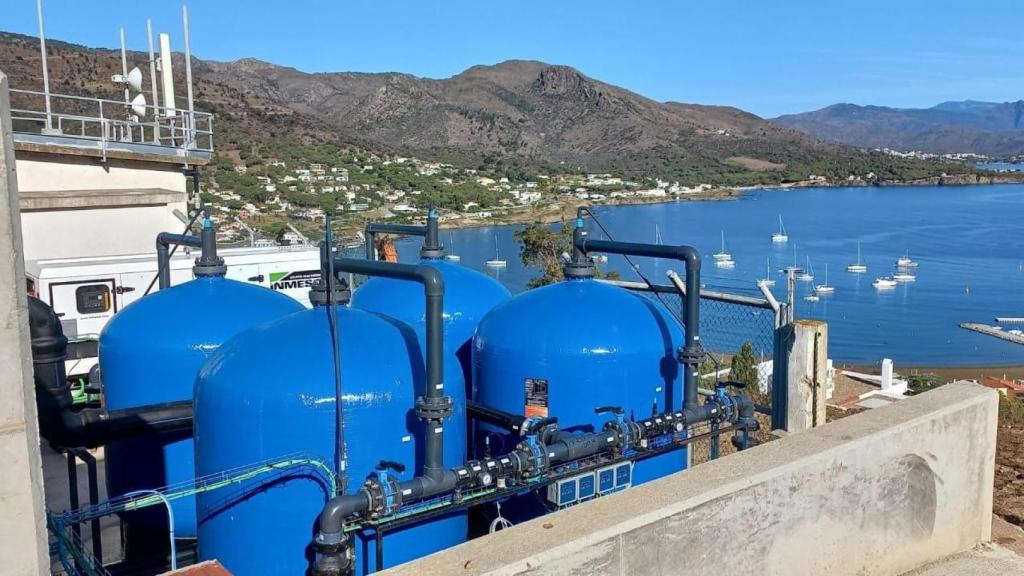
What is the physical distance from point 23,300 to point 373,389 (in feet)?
9.25

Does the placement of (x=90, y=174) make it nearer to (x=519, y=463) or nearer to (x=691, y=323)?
(x=691, y=323)

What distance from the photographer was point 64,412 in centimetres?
648

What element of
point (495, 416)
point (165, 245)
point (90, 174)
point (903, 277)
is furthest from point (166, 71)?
point (903, 277)

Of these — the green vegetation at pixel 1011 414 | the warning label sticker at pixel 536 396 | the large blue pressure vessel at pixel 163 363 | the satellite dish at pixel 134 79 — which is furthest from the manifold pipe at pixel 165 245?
the green vegetation at pixel 1011 414

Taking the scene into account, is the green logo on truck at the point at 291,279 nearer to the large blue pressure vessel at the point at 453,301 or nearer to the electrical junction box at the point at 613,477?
the large blue pressure vessel at the point at 453,301

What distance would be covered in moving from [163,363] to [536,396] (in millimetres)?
3107

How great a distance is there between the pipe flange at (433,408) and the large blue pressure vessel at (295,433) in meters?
0.24

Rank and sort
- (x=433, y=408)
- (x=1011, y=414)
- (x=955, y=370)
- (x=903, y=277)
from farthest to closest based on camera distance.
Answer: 1. (x=903, y=277)
2. (x=955, y=370)
3. (x=1011, y=414)
4. (x=433, y=408)

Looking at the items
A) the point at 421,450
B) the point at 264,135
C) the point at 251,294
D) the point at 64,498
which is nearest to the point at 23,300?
the point at 421,450

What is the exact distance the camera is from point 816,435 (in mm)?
5750

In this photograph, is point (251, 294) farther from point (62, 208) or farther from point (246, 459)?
point (62, 208)

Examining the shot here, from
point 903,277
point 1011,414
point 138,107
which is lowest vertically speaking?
point 903,277

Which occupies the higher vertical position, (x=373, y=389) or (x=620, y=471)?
(x=373, y=389)

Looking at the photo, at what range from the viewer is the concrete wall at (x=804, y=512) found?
431 centimetres
